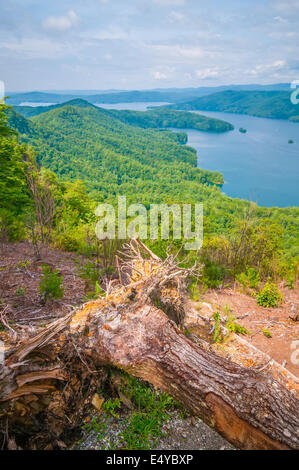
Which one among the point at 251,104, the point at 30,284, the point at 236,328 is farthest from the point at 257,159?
the point at 251,104

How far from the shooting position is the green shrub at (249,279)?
6984mm

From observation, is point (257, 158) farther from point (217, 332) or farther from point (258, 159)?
point (217, 332)

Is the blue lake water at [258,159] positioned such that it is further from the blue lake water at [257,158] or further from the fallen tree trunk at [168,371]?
the fallen tree trunk at [168,371]

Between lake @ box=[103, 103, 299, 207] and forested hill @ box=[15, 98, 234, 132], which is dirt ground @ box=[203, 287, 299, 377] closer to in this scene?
lake @ box=[103, 103, 299, 207]

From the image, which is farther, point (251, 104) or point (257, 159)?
point (251, 104)

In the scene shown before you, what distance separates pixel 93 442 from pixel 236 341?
282cm

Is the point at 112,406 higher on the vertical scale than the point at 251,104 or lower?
lower

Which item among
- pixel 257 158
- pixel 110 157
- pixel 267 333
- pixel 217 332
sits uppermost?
pixel 217 332

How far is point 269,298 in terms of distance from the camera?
237 inches

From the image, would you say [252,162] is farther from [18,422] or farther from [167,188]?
[18,422]

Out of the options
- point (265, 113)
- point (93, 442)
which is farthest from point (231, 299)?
point (265, 113)

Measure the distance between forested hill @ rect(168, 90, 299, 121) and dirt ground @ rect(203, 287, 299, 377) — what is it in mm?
141755

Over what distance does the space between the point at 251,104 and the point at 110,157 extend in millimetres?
119744

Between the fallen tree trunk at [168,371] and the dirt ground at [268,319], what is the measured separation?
87.1 inches
